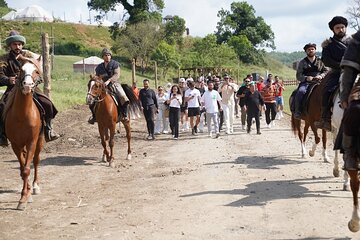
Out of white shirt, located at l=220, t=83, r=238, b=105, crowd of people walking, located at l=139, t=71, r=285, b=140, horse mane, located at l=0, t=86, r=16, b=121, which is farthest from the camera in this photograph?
white shirt, located at l=220, t=83, r=238, b=105

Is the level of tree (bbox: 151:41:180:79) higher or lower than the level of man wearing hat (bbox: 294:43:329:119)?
higher

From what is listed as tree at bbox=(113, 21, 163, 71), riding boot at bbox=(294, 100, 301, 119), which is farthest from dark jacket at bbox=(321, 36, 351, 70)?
tree at bbox=(113, 21, 163, 71)

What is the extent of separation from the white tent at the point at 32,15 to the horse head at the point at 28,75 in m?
94.5

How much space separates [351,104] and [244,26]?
101m

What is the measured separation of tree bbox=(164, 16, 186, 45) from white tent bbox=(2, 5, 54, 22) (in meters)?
34.5

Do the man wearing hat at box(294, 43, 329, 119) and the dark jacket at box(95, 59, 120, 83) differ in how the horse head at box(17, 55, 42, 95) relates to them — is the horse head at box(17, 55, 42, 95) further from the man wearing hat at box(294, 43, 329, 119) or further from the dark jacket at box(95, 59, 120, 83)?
the man wearing hat at box(294, 43, 329, 119)

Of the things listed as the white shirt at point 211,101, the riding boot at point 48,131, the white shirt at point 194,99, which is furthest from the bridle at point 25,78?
the white shirt at point 194,99

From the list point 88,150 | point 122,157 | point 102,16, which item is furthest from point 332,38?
point 102,16

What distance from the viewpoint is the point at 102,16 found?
82.3 metres

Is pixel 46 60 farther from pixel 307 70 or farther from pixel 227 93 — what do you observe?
pixel 307 70

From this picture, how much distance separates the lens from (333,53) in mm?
9156

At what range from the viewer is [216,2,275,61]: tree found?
102 m

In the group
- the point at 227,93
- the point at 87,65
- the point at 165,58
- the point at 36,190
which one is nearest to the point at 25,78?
the point at 36,190

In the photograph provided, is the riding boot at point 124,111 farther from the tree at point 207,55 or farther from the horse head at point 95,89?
the tree at point 207,55
